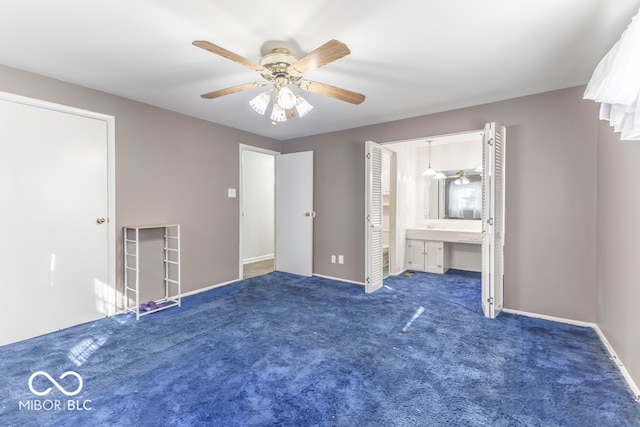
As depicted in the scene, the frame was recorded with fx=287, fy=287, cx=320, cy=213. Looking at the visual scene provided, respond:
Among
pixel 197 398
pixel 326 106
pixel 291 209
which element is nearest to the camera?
pixel 197 398

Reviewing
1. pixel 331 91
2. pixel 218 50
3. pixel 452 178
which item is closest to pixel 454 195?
pixel 452 178

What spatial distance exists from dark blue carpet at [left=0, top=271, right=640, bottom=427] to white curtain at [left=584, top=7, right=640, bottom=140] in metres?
1.64

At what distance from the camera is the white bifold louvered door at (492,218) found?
2.98 m

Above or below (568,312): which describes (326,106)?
above

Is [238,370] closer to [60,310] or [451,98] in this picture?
[60,310]

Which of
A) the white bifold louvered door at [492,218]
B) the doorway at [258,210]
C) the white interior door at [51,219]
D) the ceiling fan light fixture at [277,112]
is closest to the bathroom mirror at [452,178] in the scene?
the white bifold louvered door at [492,218]

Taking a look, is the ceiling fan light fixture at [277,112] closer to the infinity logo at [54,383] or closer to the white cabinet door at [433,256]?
the infinity logo at [54,383]

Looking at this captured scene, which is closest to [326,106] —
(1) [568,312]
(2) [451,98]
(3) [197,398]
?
(2) [451,98]

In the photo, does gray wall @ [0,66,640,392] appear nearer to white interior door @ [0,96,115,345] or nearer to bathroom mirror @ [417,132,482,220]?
white interior door @ [0,96,115,345]

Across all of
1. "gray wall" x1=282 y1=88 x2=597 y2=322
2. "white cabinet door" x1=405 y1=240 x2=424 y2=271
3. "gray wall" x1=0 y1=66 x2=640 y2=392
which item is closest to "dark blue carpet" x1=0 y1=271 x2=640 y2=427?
"gray wall" x1=282 y1=88 x2=597 y2=322

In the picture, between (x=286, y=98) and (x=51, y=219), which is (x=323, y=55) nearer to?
(x=286, y=98)

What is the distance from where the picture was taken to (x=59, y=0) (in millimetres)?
1668

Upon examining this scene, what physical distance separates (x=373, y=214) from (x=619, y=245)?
2341 mm

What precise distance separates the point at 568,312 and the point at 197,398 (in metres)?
3.48
